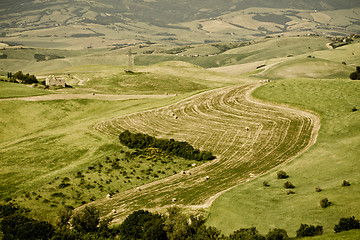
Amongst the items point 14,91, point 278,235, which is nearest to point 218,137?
point 278,235

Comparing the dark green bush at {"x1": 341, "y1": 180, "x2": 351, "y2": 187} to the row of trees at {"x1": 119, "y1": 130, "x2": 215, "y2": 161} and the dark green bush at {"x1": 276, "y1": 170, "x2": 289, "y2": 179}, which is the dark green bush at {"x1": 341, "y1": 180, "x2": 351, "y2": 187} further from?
the row of trees at {"x1": 119, "y1": 130, "x2": 215, "y2": 161}

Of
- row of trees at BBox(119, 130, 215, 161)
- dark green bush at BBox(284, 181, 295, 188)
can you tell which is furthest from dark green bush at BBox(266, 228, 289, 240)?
row of trees at BBox(119, 130, 215, 161)

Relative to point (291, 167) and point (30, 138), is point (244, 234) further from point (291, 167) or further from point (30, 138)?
point (30, 138)

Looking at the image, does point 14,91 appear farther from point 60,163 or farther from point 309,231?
point 309,231

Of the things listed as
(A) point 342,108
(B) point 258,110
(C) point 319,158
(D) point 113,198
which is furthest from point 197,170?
(A) point 342,108

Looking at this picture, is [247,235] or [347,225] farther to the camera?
[247,235]
